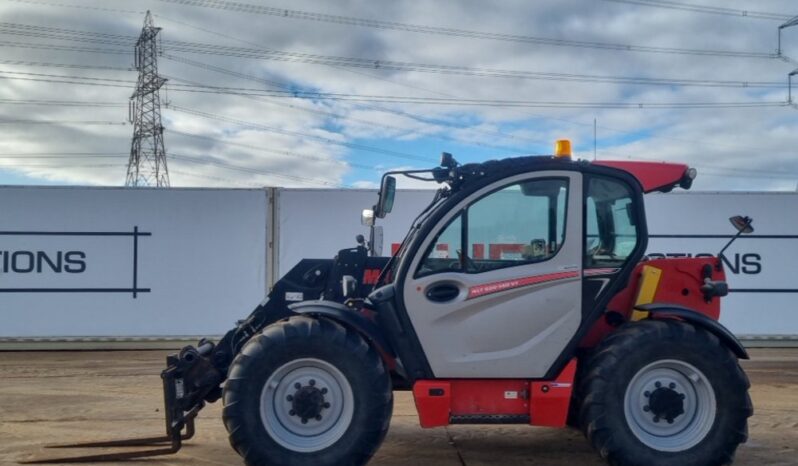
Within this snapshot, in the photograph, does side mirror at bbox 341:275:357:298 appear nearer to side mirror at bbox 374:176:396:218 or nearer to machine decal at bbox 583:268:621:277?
side mirror at bbox 374:176:396:218

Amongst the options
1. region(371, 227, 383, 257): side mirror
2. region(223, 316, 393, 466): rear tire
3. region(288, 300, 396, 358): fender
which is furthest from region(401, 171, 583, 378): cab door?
region(371, 227, 383, 257): side mirror

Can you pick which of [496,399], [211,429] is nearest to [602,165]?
[496,399]

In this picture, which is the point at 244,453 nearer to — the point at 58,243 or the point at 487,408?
the point at 487,408

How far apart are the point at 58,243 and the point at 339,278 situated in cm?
777

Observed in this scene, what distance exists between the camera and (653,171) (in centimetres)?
591

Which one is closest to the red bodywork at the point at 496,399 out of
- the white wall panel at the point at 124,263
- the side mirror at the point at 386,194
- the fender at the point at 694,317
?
the fender at the point at 694,317

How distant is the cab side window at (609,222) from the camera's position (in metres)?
5.67

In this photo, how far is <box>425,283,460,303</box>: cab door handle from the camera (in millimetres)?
5504

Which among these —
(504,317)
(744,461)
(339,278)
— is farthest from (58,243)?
(744,461)

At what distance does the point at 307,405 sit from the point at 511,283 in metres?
1.64

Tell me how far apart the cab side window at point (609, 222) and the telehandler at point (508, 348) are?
1 centimetres

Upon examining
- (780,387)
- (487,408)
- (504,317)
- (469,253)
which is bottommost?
(780,387)

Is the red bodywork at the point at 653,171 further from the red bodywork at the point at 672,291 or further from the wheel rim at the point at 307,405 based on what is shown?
the wheel rim at the point at 307,405

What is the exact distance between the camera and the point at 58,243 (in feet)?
41.5
